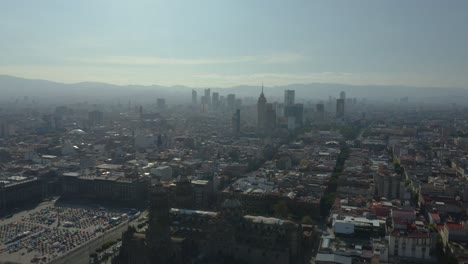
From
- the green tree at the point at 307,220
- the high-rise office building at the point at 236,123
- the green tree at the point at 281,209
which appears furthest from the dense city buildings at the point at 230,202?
the high-rise office building at the point at 236,123

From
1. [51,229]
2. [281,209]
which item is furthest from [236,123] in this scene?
[51,229]

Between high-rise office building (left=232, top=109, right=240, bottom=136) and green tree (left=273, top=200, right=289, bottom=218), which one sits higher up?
high-rise office building (left=232, top=109, right=240, bottom=136)

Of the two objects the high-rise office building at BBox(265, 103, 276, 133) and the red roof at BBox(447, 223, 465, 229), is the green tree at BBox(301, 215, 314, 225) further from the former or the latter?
the high-rise office building at BBox(265, 103, 276, 133)

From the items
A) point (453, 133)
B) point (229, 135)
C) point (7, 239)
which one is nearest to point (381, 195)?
point (7, 239)

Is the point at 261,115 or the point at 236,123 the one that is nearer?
the point at 236,123

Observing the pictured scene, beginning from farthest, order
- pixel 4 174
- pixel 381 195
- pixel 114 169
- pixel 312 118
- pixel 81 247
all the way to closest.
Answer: pixel 312 118 → pixel 114 169 → pixel 4 174 → pixel 381 195 → pixel 81 247

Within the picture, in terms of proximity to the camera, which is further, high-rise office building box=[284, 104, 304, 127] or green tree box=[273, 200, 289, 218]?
high-rise office building box=[284, 104, 304, 127]

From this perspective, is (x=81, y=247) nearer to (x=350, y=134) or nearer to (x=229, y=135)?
(x=229, y=135)

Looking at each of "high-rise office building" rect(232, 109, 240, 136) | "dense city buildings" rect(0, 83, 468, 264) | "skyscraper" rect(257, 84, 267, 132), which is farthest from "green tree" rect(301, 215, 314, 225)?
"skyscraper" rect(257, 84, 267, 132)

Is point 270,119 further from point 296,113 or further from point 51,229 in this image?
point 51,229

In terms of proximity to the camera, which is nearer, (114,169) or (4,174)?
(4,174)

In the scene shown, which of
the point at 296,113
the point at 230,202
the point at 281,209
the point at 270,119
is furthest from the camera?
the point at 296,113
